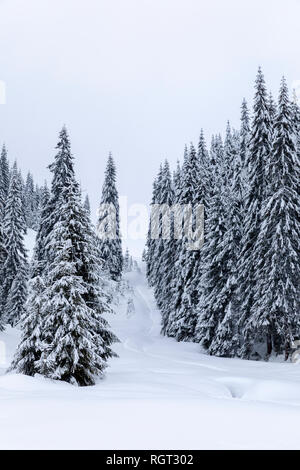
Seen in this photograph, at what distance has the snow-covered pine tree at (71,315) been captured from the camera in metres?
13.0

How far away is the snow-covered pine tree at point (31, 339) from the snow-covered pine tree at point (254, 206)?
14.8 meters

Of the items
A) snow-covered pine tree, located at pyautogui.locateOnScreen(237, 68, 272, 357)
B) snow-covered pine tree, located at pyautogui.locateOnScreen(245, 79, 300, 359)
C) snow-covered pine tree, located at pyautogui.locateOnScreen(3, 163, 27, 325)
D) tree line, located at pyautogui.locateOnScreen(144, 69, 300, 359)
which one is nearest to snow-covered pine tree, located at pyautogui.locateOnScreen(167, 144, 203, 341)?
tree line, located at pyautogui.locateOnScreen(144, 69, 300, 359)

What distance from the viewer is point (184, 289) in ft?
112

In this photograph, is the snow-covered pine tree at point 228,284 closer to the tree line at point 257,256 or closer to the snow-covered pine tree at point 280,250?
the tree line at point 257,256

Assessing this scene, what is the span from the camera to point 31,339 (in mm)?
13367

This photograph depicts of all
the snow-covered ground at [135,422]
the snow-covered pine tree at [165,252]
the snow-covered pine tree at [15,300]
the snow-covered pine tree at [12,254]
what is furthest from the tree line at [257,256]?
the snow-covered pine tree at [12,254]

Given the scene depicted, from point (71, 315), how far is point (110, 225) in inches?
1754

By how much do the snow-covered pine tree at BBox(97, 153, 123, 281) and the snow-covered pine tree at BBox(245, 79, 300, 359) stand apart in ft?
106

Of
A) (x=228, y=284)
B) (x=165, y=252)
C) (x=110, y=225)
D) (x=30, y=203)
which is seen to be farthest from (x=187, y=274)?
(x=30, y=203)

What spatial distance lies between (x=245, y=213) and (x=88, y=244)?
15470 mm

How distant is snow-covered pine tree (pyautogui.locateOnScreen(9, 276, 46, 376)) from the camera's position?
43.5 feet

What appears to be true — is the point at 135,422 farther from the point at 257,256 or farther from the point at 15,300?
the point at 15,300
